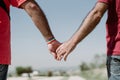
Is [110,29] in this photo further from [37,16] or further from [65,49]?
[37,16]

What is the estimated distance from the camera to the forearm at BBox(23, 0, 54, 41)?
17.3 feet

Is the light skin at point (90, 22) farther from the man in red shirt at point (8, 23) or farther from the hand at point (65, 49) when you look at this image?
the man in red shirt at point (8, 23)

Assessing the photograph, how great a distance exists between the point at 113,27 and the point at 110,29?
0.05 m

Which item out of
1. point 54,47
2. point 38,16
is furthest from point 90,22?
point 54,47

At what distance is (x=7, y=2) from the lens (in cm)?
489

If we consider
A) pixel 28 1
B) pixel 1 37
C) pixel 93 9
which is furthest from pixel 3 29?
pixel 93 9

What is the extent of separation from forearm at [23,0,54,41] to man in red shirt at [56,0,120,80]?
0.63m

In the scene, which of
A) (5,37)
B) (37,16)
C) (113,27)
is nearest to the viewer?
(113,27)

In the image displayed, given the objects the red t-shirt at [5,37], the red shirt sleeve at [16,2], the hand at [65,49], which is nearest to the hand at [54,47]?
the hand at [65,49]

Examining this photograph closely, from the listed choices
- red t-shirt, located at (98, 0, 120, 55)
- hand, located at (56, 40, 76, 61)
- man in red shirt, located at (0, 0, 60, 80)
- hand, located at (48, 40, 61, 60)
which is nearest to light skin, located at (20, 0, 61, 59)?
man in red shirt, located at (0, 0, 60, 80)

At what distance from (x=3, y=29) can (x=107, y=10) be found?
1.09 metres

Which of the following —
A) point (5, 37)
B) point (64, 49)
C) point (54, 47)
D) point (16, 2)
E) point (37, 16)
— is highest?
point (16, 2)

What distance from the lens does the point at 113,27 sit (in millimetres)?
4703

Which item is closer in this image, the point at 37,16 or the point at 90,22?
the point at 90,22
